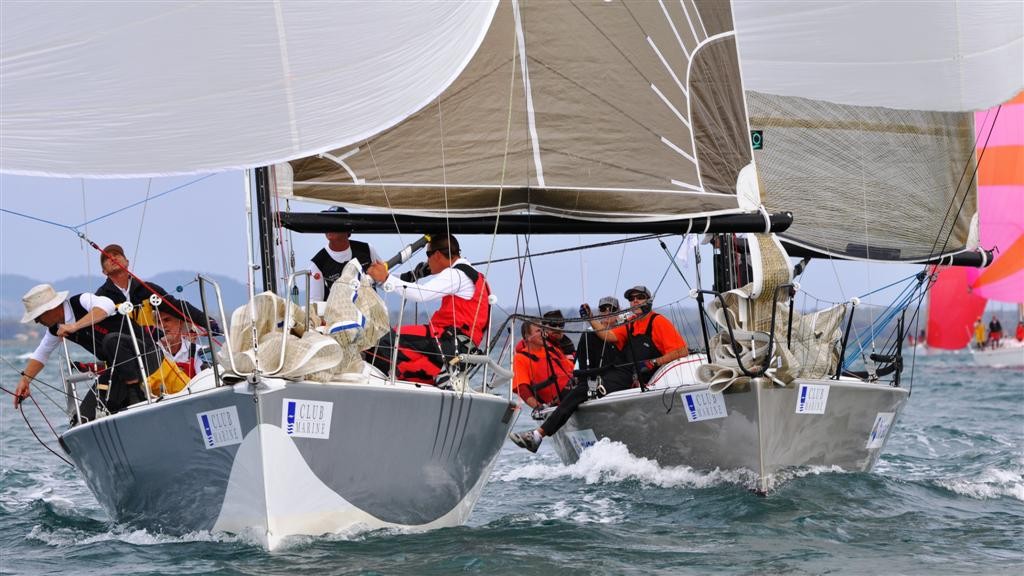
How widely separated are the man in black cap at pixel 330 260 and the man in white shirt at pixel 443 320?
92 centimetres

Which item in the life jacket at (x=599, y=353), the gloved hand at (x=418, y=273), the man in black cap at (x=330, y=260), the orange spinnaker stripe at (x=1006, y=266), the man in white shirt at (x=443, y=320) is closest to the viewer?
the man in white shirt at (x=443, y=320)

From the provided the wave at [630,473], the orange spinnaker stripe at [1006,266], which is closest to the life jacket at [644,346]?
the wave at [630,473]

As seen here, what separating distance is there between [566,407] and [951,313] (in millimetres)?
31256

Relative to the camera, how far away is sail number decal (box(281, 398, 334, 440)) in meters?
6.46

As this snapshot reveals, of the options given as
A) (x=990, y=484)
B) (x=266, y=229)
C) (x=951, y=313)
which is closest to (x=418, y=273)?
(x=266, y=229)

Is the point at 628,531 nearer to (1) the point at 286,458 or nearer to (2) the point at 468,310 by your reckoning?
(2) the point at 468,310

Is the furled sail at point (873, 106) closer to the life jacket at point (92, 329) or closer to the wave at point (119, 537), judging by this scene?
the life jacket at point (92, 329)

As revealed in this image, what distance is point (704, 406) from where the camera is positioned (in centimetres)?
915

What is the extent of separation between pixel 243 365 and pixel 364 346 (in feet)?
2.68

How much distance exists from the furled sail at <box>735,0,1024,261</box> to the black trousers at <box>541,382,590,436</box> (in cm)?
270

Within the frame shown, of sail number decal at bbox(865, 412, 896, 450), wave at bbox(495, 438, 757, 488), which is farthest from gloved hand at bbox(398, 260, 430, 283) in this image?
sail number decal at bbox(865, 412, 896, 450)

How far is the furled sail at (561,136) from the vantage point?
8.54 m

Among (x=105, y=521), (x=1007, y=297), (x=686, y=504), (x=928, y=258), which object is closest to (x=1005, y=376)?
(x=1007, y=297)

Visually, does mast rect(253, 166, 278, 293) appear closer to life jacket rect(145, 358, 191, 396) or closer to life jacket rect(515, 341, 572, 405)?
life jacket rect(145, 358, 191, 396)
